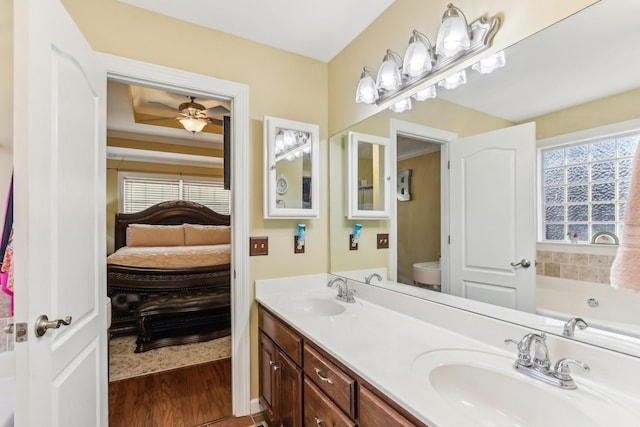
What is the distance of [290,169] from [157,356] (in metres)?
2.25

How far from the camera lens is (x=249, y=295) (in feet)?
6.31

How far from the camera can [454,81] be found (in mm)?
1346

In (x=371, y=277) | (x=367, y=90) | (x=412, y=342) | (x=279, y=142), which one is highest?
(x=367, y=90)

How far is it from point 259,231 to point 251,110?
2.68 ft

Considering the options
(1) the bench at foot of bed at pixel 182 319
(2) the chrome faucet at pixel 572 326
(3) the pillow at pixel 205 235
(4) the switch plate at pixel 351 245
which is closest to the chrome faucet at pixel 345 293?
(4) the switch plate at pixel 351 245

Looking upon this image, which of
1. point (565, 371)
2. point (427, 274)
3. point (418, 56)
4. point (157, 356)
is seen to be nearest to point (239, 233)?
point (427, 274)

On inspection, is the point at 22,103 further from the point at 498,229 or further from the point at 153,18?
the point at 498,229

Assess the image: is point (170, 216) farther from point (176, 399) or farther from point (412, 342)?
point (412, 342)

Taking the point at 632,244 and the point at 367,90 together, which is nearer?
the point at 632,244

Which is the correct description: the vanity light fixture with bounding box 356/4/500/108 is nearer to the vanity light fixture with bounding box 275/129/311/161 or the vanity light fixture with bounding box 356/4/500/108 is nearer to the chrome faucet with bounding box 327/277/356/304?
the vanity light fixture with bounding box 275/129/311/161

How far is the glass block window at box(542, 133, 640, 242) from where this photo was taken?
33.4 inches

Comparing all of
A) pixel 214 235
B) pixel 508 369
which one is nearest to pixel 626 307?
pixel 508 369

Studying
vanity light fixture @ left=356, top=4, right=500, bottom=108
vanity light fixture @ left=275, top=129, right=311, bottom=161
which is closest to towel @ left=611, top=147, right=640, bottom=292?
vanity light fixture @ left=356, top=4, right=500, bottom=108

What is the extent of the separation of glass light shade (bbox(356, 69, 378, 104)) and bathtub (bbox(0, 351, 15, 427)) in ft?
6.89
